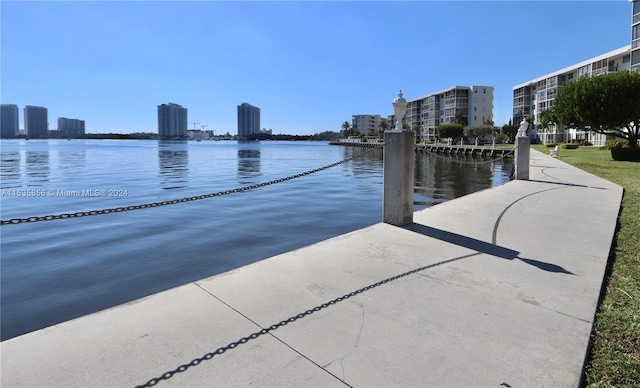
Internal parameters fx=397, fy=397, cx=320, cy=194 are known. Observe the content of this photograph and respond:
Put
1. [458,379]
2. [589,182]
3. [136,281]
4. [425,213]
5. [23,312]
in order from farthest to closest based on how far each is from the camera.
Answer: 1. [589,182]
2. [425,213]
3. [136,281]
4. [23,312]
5. [458,379]

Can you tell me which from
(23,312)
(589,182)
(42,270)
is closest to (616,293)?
(23,312)

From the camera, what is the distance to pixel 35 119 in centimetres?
19050

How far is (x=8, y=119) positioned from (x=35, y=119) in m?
21.0

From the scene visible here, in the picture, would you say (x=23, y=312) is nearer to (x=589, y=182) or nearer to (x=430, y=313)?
(x=430, y=313)

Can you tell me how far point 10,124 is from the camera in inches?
6880

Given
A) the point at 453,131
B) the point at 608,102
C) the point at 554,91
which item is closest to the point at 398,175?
the point at 608,102

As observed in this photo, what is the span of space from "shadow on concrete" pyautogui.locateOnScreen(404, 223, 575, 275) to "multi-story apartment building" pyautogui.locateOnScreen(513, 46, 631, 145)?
5269cm

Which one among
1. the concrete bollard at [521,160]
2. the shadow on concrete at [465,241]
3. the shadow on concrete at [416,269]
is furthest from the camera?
the concrete bollard at [521,160]

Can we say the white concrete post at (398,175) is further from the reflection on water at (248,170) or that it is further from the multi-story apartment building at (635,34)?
the multi-story apartment building at (635,34)

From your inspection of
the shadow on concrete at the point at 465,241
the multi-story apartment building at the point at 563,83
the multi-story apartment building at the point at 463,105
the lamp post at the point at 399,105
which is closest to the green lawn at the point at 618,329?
the shadow on concrete at the point at 465,241

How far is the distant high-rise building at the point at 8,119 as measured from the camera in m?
166

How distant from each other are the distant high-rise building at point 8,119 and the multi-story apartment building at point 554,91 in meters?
193

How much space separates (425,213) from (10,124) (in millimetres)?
218680

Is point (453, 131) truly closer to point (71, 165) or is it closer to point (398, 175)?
point (71, 165)
